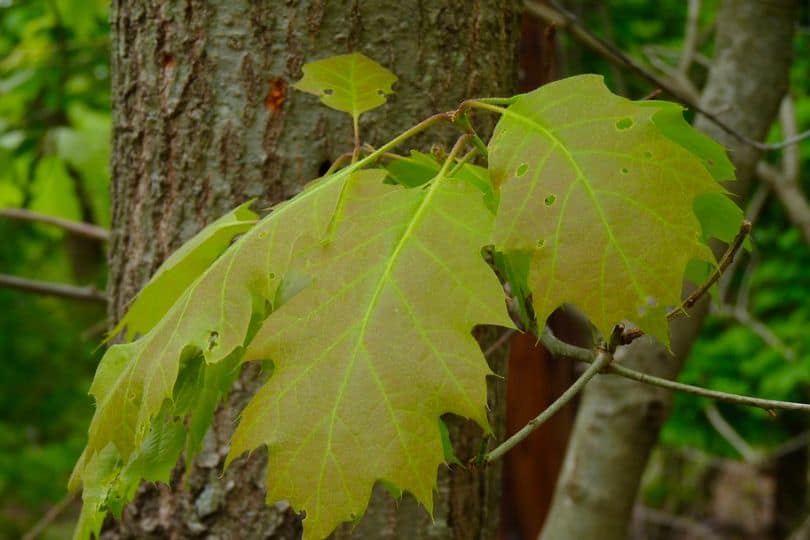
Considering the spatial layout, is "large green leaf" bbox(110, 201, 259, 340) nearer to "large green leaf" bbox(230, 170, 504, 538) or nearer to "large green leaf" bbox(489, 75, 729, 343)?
"large green leaf" bbox(230, 170, 504, 538)

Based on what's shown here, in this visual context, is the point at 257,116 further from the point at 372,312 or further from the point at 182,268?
the point at 372,312

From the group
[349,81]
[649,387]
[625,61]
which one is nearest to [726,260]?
[349,81]

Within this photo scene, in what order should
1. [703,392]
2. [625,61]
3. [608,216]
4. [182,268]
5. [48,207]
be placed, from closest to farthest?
1. [608,216]
2. [703,392]
3. [182,268]
4. [625,61]
5. [48,207]

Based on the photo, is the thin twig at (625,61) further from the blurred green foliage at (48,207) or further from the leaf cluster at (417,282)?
the blurred green foliage at (48,207)

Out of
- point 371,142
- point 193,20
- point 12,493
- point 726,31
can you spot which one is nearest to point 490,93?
point 371,142

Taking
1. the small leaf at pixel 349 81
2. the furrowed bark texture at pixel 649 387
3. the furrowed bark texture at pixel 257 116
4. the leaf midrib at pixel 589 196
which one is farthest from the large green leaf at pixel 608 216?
the furrowed bark texture at pixel 649 387

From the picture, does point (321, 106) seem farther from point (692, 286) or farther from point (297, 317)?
point (692, 286)
